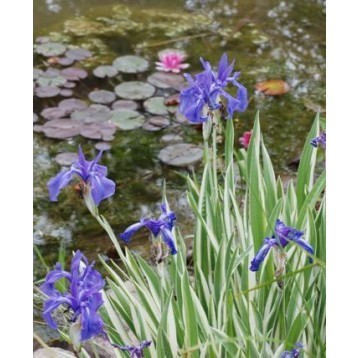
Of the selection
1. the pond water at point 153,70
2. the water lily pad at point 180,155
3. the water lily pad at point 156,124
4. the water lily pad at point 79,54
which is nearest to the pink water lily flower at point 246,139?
the pond water at point 153,70

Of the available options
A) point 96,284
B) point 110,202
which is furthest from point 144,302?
point 110,202

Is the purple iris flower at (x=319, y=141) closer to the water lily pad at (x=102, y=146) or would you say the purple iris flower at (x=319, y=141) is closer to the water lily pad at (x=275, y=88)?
the water lily pad at (x=275, y=88)

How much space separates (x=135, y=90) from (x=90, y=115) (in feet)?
0.73

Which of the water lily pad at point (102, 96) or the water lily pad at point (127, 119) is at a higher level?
the water lily pad at point (102, 96)

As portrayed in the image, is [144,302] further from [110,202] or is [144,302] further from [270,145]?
[270,145]

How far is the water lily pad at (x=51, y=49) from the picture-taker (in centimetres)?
161

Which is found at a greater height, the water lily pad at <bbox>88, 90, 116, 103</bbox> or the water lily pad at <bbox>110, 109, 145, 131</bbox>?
the water lily pad at <bbox>88, 90, 116, 103</bbox>

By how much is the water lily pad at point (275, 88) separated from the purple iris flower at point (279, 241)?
72 centimetres

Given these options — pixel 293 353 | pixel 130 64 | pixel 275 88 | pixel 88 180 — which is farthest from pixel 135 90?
pixel 293 353

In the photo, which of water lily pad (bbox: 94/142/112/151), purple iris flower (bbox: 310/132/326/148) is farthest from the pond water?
purple iris flower (bbox: 310/132/326/148)

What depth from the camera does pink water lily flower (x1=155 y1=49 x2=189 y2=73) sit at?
6.31 feet

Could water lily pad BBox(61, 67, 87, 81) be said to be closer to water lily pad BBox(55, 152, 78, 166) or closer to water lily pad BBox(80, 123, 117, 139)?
water lily pad BBox(80, 123, 117, 139)

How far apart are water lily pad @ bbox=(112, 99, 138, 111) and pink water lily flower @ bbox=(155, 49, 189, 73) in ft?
0.39
